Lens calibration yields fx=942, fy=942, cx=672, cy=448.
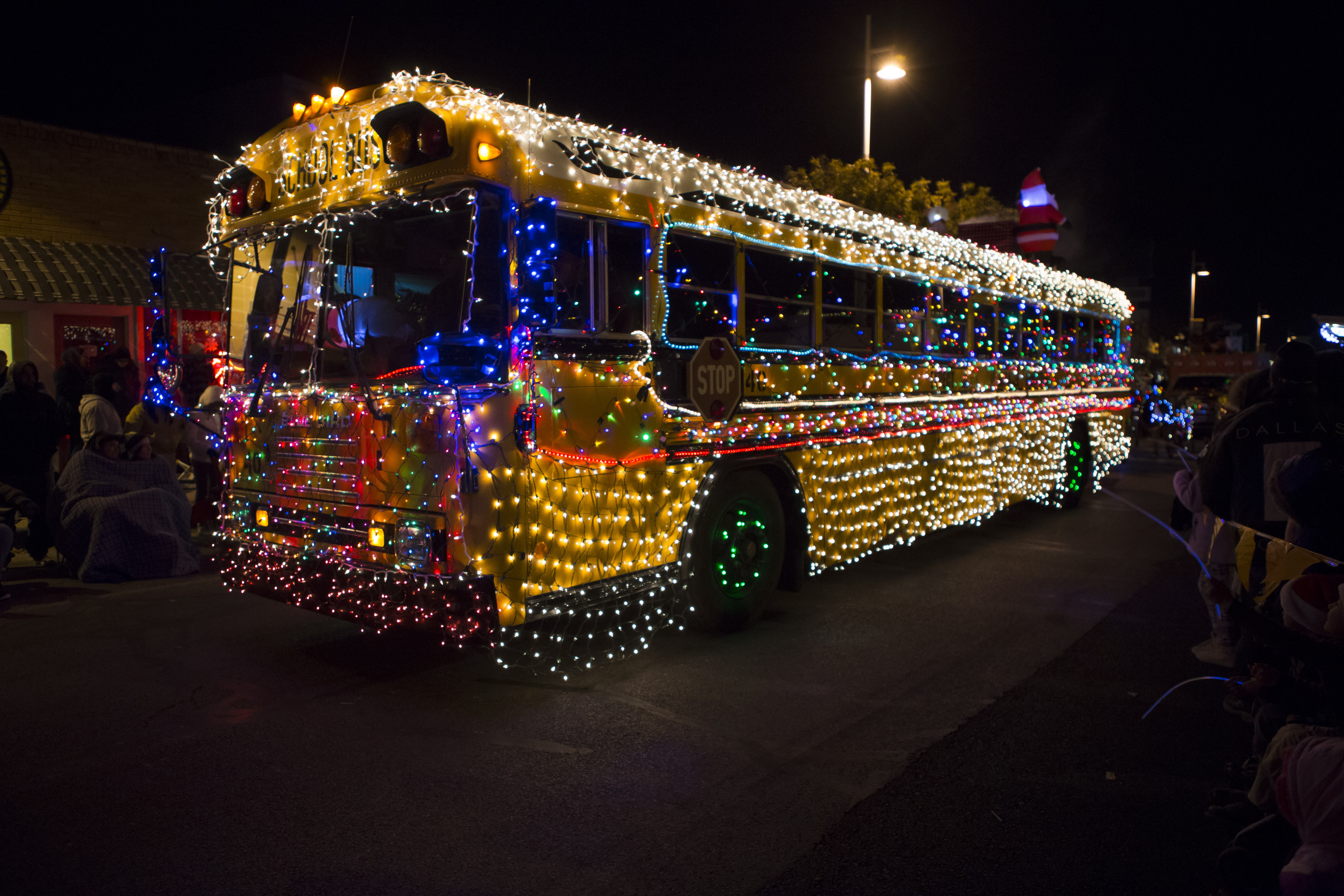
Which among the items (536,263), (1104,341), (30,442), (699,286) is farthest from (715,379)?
(1104,341)

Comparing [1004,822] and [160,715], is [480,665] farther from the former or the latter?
[1004,822]

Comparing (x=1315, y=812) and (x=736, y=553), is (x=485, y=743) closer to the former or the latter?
(x=736, y=553)

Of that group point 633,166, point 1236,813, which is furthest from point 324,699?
point 1236,813

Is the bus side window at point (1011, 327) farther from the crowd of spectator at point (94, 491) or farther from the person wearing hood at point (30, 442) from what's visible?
Result: the person wearing hood at point (30, 442)

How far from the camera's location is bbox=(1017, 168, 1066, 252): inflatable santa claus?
17688 millimetres

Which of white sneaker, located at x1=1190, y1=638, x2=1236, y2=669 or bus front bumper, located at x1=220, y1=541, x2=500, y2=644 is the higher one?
bus front bumper, located at x1=220, y1=541, x2=500, y2=644

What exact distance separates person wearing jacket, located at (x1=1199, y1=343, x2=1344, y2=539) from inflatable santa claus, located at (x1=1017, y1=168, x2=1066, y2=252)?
1406 cm

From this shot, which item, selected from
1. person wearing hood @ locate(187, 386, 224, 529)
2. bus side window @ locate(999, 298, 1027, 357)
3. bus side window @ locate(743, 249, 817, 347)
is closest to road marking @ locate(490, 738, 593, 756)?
bus side window @ locate(743, 249, 817, 347)

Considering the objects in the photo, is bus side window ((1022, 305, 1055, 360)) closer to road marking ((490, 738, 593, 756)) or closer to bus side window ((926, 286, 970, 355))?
bus side window ((926, 286, 970, 355))

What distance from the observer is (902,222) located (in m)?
8.55

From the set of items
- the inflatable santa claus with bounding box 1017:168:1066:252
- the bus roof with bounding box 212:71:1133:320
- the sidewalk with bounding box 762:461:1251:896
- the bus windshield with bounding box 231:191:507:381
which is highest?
the inflatable santa claus with bounding box 1017:168:1066:252

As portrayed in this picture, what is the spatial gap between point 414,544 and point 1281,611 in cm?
382

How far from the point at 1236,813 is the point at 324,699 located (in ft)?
13.6

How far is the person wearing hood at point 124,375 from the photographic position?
34.4 ft
